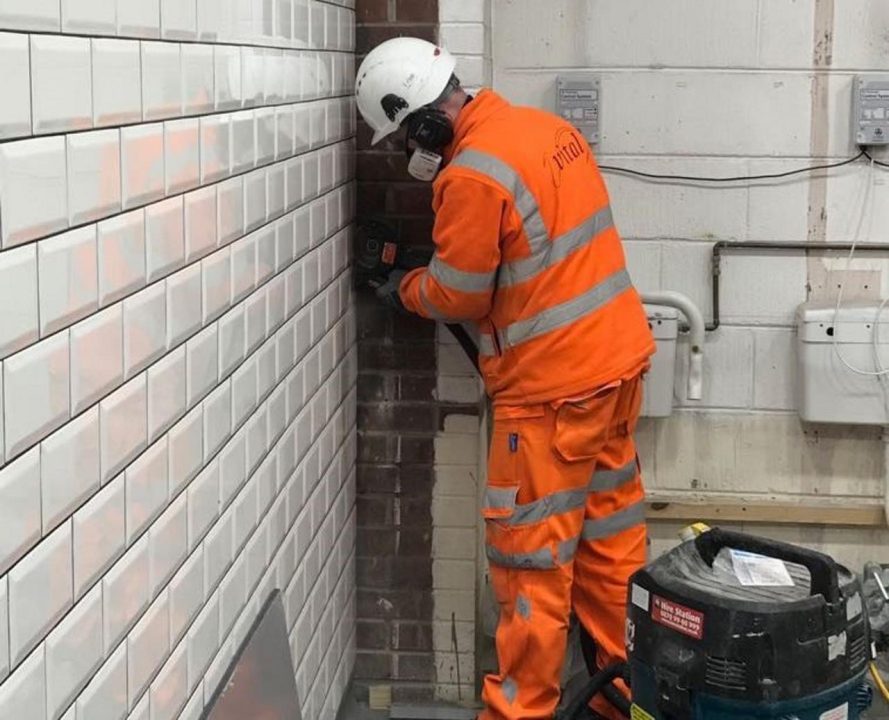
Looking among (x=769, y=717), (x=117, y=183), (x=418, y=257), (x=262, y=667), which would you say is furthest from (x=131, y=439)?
(x=418, y=257)

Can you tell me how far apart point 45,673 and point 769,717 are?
67.9 inches

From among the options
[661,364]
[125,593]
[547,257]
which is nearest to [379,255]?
[547,257]

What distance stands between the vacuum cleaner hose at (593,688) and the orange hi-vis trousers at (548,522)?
0.07 metres

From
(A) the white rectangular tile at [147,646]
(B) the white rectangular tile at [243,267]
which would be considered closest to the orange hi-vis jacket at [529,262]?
(B) the white rectangular tile at [243,267]

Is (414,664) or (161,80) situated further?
(414,664)

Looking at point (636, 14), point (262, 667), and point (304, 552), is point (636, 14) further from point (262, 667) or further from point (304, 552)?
point (262, 667)

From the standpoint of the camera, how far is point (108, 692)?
5.56 feet

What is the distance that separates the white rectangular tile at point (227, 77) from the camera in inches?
83.8

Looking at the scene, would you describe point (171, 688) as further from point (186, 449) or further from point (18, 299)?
point (18, 299)

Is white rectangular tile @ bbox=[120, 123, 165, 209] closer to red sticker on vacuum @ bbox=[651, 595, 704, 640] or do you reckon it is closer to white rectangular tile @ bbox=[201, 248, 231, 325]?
white rectangular tile @ bbox=[201, 248, 231, 325]

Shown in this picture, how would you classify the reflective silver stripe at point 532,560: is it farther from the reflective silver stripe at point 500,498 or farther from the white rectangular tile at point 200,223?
the white rectangular tile at point 200,223

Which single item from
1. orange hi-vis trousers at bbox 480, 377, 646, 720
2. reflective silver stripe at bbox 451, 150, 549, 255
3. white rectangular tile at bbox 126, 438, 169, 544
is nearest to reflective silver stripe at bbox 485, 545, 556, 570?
orange hi-vis trousers at bbox 480, 377, 646, 720

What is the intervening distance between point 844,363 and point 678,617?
4.22ft

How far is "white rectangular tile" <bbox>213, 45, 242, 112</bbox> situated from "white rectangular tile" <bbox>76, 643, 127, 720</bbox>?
2.96ft
